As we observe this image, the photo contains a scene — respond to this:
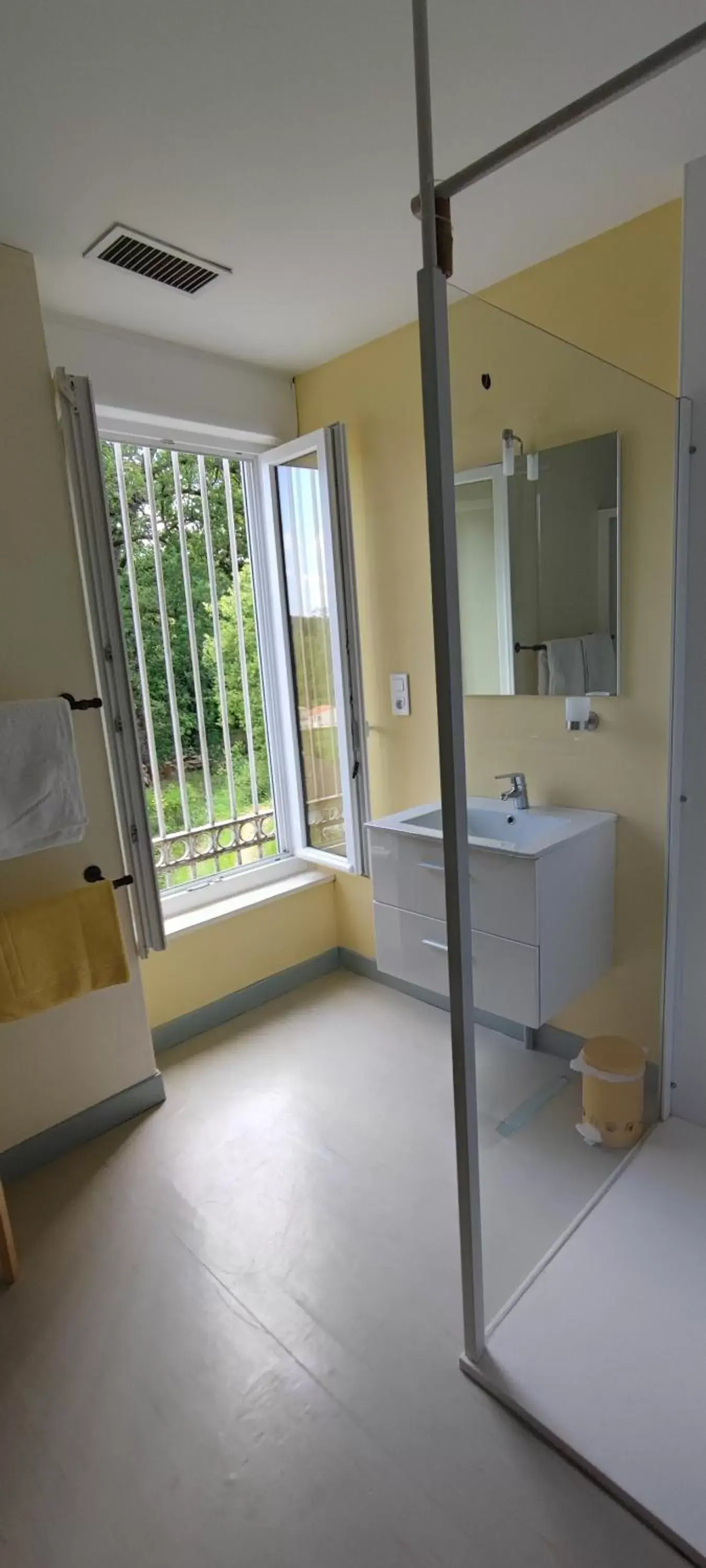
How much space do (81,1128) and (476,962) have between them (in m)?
1.35

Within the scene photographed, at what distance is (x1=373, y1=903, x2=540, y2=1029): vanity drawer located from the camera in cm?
171

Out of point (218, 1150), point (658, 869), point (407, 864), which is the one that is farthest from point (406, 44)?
point (218, 1150)

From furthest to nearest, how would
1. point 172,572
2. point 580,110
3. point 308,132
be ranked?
1. point 172,572
2. point 308,132
3. point 580,110

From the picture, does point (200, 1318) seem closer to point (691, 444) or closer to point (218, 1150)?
point (218, 1150)

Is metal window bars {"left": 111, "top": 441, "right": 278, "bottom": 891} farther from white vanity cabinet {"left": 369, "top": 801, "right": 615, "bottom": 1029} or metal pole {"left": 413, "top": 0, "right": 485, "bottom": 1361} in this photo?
metal pole {"left": 413, "top": 0, "right": 485, "bottom": 1361}

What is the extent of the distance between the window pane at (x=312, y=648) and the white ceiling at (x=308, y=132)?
0.75m

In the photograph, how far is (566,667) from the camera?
208cm

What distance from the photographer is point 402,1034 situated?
8.67 feet

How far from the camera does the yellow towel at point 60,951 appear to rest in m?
1.84

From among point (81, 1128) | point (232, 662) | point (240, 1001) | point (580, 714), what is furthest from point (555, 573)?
point (81, 1128)

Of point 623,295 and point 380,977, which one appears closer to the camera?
point 623,295

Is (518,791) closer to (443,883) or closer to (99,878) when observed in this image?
(443,883)

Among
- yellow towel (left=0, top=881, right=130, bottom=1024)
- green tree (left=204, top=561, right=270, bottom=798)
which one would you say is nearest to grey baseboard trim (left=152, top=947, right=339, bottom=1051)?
yellow towel (left=0, top=881, right=130, bottom=1024)

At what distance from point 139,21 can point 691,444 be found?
1.38m
